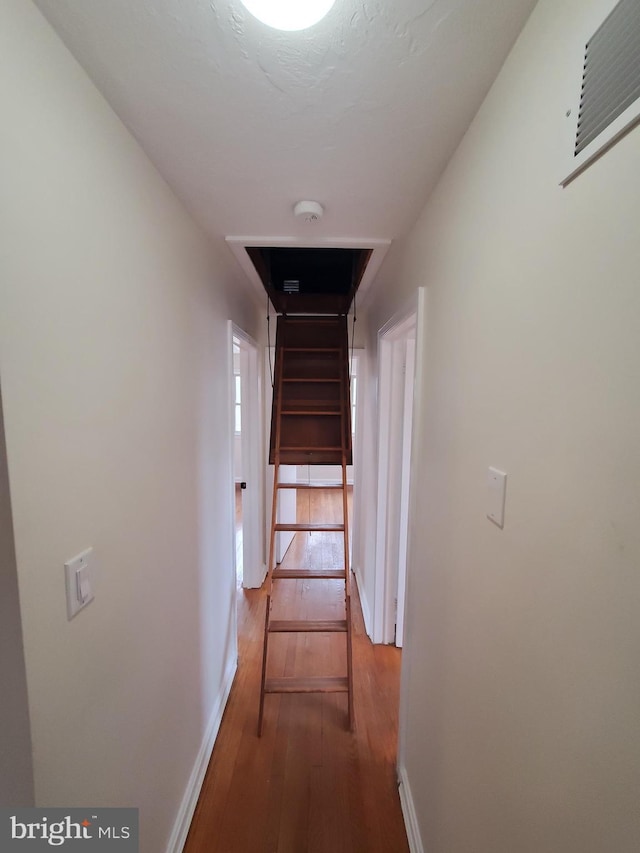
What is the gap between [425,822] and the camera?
1.11 meters

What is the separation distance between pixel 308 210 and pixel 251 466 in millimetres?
1973

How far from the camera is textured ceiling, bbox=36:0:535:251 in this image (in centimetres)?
60

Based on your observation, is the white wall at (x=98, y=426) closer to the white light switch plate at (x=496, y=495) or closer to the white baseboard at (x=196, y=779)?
the white baseboard at (x=196, y=779)

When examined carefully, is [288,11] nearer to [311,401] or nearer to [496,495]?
[496,495]

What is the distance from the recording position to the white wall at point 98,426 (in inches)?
22.8

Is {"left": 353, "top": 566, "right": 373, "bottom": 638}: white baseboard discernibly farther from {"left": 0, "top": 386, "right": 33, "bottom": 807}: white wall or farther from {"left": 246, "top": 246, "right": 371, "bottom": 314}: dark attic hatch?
{"left": 246, "top": 246, "right": 371, "bottom": 314}: dark attic hatch

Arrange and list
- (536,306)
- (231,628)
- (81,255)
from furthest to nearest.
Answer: (231,628) < (81,255) < (536,306)

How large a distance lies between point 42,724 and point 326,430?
1854 millimetres

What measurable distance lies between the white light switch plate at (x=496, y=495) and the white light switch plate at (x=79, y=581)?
3.00 ft

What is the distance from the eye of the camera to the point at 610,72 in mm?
445

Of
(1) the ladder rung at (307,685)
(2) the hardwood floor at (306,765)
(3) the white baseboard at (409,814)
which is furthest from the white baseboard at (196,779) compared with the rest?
(3) the white baseboard at (409,814)

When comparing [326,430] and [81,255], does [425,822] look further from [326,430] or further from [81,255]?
[81,255]

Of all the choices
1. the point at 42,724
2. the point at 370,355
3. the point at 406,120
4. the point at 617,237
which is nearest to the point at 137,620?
the point at 42,724

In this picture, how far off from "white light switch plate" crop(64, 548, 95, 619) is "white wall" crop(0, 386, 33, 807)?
0.10m
